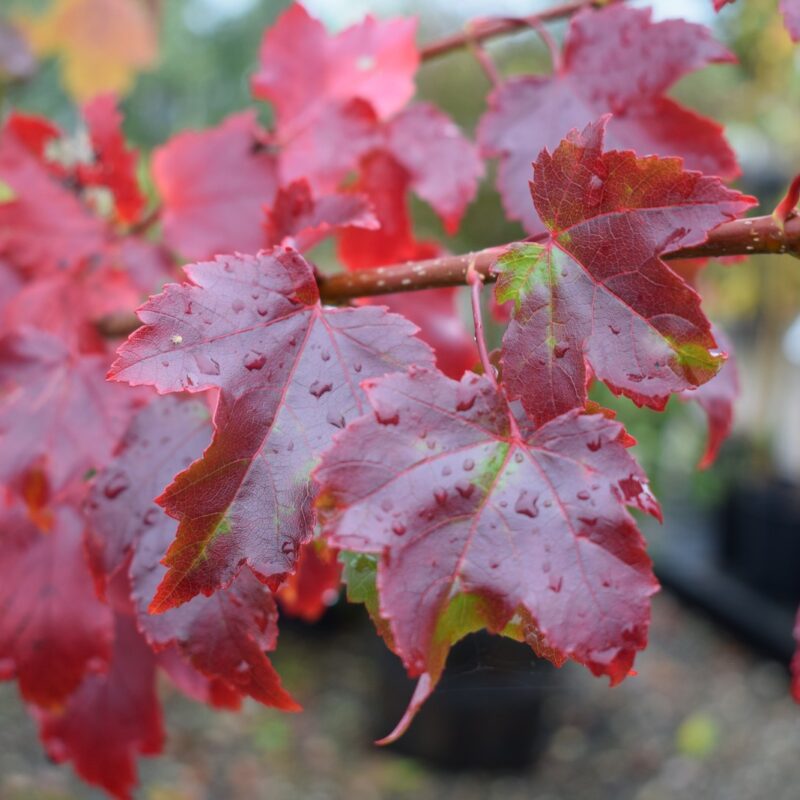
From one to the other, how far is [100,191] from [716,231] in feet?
2.21

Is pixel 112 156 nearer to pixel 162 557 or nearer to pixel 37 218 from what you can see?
pixel 37 218

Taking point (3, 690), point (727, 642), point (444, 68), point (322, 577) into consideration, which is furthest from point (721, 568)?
point (322, 577)

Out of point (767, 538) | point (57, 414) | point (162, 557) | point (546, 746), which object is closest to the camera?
point (162, 557)

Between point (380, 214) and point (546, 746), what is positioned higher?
point (380, 214)

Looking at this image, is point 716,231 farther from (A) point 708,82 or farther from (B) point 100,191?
(A) point 708,82

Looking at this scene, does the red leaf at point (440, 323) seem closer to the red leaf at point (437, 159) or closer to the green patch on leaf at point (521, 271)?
the red leaf at point (437, 159)

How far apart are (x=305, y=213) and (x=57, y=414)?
24cm

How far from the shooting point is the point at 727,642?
3.05 m

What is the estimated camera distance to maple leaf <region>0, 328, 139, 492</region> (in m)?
0.60

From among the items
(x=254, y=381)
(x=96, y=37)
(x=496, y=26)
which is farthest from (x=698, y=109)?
(x=254, y=381)

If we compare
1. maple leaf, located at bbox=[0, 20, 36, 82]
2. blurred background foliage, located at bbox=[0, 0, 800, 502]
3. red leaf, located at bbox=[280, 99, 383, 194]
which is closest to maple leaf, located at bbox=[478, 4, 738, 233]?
red leaf, located at bbox=[280, 99, 383, 194]

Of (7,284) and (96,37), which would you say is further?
(96,37)

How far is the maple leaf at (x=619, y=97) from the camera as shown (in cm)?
61

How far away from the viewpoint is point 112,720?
0.76 m
